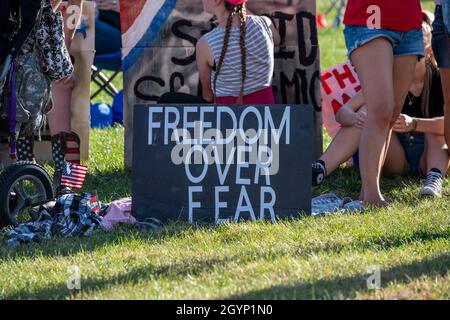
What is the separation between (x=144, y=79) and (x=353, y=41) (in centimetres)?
209

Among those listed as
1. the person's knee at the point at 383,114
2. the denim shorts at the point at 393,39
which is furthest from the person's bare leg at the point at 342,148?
the denim shorts at the point at 393,39

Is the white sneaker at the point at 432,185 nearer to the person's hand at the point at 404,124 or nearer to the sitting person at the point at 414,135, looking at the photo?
the sitting person at the point at 414,135

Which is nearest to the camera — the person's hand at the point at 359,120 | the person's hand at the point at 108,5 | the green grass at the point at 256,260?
the green grass at the point at 256,260

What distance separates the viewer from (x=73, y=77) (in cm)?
787

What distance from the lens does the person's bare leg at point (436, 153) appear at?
724cm

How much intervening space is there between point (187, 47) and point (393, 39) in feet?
6.71

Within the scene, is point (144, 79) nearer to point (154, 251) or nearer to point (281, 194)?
point (281, 194)

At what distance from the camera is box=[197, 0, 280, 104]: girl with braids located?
22.4 feet

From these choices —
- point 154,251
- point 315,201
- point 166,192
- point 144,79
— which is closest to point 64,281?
point 154,251

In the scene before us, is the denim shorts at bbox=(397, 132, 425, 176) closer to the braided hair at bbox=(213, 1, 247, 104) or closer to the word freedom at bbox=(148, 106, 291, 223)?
the braided hair at bbox=(213, 1, 247, 104)

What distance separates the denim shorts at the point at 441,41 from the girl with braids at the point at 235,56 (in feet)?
3.78

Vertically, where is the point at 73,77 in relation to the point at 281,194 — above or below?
above

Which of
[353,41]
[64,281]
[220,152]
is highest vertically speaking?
[353,41]

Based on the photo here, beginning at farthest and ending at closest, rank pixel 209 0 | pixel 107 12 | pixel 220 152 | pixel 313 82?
pixel 107 12, pixel 313 82, pixel 209 0, pixel 220 152
